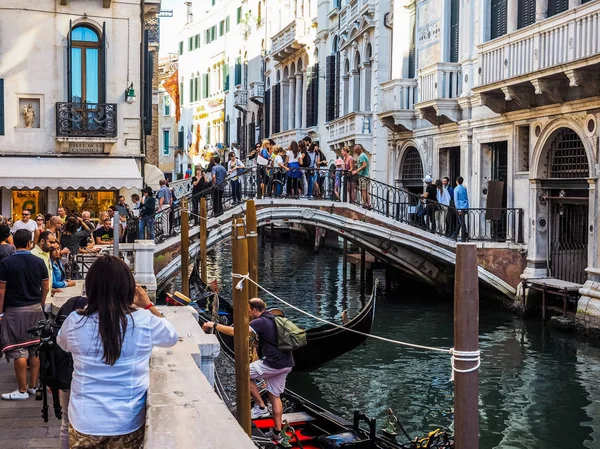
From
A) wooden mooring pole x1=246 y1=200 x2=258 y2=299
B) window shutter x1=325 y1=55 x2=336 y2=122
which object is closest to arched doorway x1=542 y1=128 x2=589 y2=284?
wooden mooring pole x1=246 y1=200 x2=258 y2=299

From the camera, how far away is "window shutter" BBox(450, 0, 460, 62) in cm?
1555

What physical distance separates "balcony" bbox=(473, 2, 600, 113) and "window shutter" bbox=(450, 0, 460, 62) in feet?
6.06

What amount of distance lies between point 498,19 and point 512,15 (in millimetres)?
581

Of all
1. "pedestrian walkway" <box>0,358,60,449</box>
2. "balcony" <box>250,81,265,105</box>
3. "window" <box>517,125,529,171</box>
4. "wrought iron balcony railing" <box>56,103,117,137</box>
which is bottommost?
"pedestrian walkway" <box>0,358,60,449</box>

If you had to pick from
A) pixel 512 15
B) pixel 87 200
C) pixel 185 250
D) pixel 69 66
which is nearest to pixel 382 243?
pixel 185 250

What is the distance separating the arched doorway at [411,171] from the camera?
1777cm

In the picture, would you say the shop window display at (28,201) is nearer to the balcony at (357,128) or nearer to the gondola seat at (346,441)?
the balcony at (357,128)

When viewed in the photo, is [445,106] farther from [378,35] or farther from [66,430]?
[66,430]

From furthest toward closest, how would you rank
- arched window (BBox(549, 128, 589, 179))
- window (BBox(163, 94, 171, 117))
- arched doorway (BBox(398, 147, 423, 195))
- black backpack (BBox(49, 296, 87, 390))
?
window (BBox(163, 94, 171, 117)) → arched doorway (BBox(398, 147, 423, 195)) → arched window (BBox(549, 128, 589, 179)) → black backpack (BBox(49, 296, 87, 390))

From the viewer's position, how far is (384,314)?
48.0 ft

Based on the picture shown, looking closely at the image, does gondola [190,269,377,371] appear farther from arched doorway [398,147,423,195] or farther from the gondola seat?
arched doorway [398,147,423,195]

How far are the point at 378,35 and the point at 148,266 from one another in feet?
30.1

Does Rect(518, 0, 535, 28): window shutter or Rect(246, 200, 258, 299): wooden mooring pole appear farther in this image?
Rect(518, 0, 535, 28): window shutter

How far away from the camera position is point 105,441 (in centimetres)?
305
